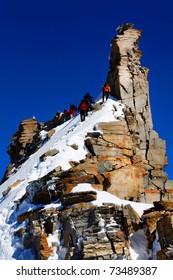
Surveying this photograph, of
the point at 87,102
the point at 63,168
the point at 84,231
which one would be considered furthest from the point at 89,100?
the point at 84,231

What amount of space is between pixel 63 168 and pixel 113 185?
127 inches

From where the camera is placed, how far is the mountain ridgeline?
2895 cm

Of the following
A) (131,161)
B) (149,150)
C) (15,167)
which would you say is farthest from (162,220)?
(15,167)

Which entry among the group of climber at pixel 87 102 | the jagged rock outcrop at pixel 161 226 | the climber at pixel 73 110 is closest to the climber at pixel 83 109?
the group of climber at pixel 87 102

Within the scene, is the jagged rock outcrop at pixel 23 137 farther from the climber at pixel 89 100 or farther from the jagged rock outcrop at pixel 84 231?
the jagged rock outcrop at pixel 84 231

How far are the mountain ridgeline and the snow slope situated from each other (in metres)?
0.39

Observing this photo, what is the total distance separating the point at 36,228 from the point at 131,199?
7381mm

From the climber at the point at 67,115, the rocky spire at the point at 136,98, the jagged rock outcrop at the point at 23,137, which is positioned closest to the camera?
the rocky spire at the point at 136,98

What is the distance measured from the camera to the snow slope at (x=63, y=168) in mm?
31694

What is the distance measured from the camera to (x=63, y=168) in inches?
1399

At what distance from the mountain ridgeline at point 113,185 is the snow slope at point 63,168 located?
386mm

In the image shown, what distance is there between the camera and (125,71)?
4712cm

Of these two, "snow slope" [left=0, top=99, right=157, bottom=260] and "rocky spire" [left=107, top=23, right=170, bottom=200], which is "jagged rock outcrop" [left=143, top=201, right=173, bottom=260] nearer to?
"snow slope" [left=0, top=99, right=157, bottom=260]
